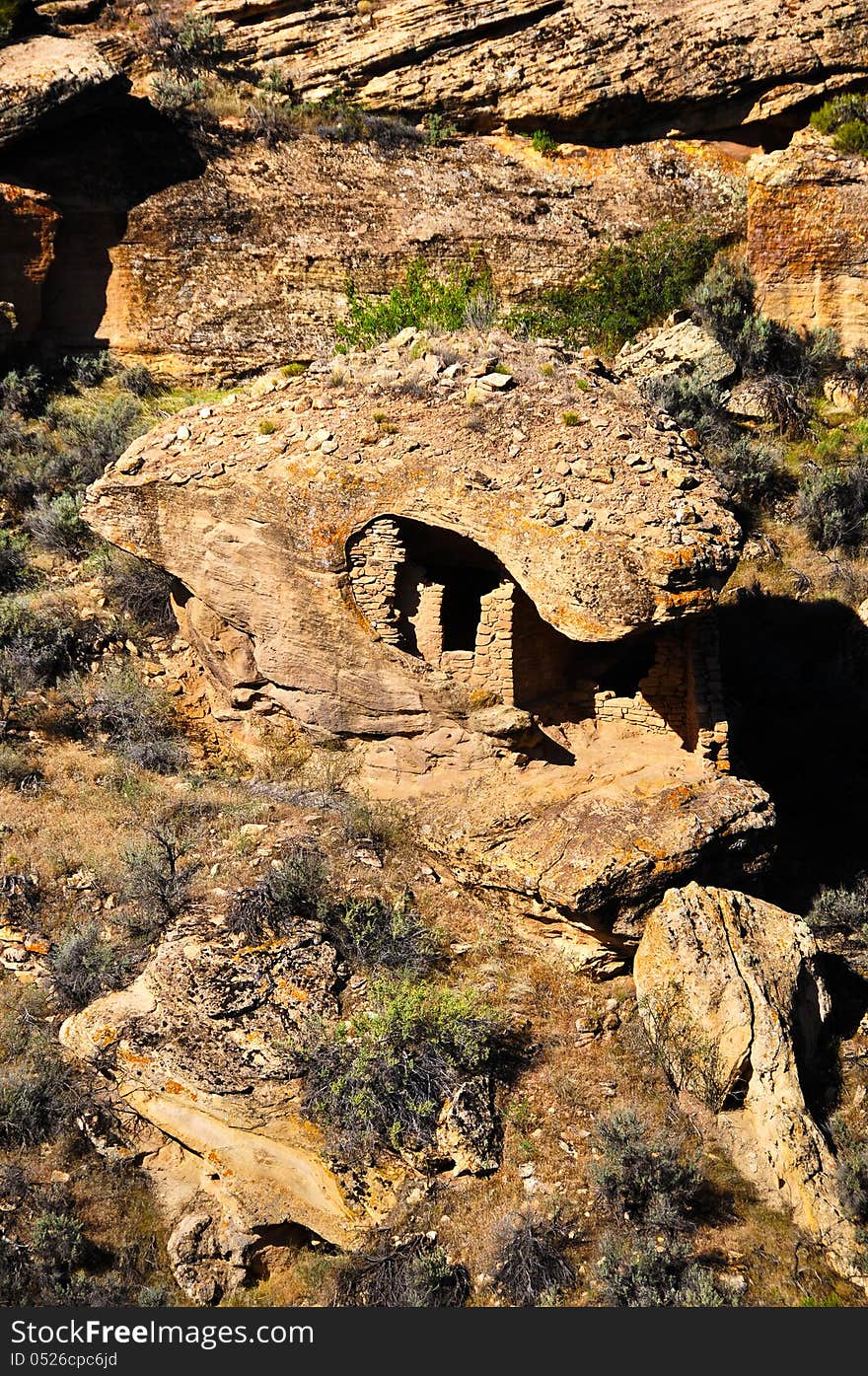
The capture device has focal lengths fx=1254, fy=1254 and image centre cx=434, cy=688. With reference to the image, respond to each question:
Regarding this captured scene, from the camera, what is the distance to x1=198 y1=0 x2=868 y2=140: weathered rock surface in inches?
697

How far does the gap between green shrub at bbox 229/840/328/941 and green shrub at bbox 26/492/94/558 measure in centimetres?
529

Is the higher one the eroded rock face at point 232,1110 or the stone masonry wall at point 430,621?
the stone masonry wall at point 430,621

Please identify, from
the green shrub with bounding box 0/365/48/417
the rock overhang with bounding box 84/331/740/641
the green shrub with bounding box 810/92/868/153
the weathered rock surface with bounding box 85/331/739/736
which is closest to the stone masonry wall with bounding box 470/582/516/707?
the weathered rock surface with bounding box 85/331/739/736

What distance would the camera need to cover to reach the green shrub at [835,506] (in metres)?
14.9

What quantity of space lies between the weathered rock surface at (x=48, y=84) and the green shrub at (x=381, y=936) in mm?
11639

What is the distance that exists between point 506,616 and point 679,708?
1684 mm

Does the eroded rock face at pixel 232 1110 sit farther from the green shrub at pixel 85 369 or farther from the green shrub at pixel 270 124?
the green shrub at pixel 270 124

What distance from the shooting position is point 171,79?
18062 millimetres

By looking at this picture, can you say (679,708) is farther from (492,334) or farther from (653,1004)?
(492,334)

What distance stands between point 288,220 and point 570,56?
15.7 ft

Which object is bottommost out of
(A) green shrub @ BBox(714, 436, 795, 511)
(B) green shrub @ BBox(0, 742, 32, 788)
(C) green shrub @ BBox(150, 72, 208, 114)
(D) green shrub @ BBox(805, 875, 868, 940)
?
(D) green shrub @ BBox(805, 875, 868, 940)

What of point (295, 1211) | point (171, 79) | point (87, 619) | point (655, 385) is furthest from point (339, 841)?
point (171, 79)

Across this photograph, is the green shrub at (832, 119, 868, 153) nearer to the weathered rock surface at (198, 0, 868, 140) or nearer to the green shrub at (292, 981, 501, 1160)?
the weathered rock surface at (198, 0, 868, 140)

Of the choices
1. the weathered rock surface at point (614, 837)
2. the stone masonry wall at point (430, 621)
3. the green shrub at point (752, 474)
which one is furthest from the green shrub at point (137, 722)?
the green shrub at point (752, 474)
